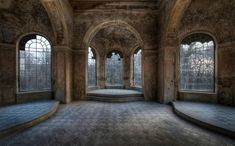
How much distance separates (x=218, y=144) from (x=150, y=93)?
536 cm

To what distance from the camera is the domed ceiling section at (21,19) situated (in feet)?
23.4

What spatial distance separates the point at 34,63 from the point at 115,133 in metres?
6.79

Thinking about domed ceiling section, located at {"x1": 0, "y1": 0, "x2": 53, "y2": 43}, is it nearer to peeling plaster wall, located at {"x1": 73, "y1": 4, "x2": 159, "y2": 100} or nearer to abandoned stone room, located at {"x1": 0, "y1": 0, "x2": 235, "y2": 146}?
abandoned stone room, located at {"x1": 0, "y1": 0, "x2": 235, "y2": 146}

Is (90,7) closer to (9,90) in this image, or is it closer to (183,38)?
(183,38)

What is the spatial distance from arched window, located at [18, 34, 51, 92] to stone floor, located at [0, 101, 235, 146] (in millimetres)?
3733

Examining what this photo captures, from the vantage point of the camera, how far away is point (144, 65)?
8891 mm

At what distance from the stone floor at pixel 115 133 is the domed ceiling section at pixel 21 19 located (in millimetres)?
5022

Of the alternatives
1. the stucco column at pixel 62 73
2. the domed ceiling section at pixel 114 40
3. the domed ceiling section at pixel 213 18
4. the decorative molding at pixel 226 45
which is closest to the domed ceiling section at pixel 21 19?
the stucco column at pixel 62 73

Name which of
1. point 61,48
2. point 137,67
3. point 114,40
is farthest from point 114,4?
point 137,67

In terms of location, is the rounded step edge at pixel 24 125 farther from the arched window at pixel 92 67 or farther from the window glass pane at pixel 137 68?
the window glass pane at pixel 137 68

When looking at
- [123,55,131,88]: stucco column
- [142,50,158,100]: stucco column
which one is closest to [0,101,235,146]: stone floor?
[142,50,158,100]: stucco column

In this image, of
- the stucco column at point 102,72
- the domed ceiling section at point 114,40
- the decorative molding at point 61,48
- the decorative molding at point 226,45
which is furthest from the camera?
the stucco column at point 102,72

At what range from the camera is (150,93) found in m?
8.84

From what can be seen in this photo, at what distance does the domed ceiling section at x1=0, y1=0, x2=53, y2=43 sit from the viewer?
7.13m
